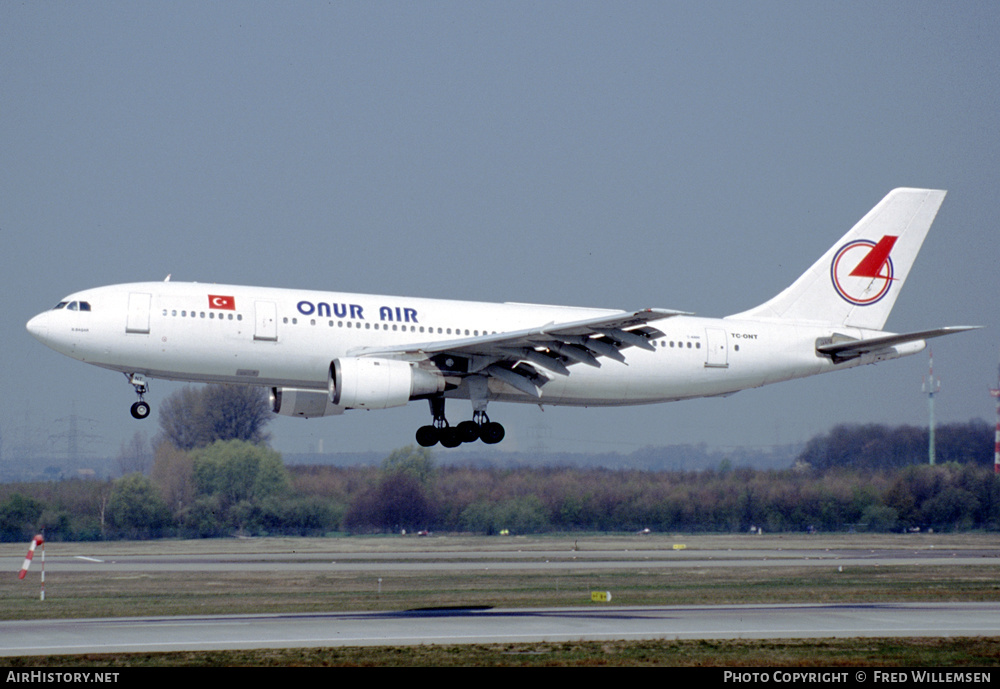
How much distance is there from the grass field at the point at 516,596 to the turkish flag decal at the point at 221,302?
9051mm

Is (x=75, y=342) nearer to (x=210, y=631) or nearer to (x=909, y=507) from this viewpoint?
(x=210, y=631)

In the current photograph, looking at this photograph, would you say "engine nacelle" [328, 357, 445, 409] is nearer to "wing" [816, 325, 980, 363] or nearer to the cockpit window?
the cockpit window

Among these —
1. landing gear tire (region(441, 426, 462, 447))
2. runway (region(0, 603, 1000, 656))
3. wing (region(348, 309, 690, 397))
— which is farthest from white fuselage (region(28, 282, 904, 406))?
runway (region(0, 603, 1000, 656))

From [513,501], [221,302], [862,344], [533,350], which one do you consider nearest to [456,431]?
[533,350]

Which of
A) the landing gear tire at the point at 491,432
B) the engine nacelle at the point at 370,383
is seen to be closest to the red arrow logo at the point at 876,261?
the landing gear tire at the point at 491,432

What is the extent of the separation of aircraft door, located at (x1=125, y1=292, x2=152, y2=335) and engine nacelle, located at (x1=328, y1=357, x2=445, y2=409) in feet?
17.3

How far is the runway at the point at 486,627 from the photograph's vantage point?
26.8 m

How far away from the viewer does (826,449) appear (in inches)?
3322

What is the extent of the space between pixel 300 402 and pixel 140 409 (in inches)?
185

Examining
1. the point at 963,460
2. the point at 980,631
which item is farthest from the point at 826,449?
the point at 980,631

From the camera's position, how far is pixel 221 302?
110 feet

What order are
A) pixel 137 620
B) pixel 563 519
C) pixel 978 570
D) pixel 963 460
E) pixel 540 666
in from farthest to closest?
pixel 963 460, pixel 563 519, pixel 978 570, pixel 137 620, pixel 540 666

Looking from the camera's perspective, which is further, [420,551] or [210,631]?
[420,551]

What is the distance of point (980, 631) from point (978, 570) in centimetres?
2126
